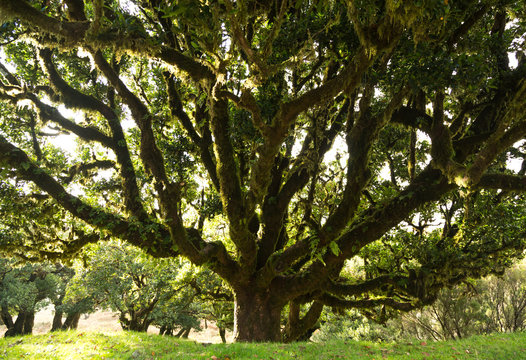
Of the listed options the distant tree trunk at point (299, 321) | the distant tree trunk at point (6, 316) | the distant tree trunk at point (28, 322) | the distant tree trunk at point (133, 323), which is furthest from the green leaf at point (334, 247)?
the distant tree trunk at point (28, 322)

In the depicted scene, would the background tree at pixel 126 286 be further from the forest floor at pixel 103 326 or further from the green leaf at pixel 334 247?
the forest floor at pixel 103 326

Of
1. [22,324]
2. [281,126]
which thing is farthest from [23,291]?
[281,126]

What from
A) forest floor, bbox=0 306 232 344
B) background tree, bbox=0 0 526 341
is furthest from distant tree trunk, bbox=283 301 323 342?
forest floor, bbox=0 306 232 344

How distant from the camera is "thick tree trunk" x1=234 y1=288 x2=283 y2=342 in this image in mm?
8753

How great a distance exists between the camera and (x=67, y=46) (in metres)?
5.25

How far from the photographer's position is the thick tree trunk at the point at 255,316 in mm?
8753

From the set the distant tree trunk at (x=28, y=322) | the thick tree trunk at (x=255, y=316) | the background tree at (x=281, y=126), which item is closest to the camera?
the background tree at (x=281, y=126)

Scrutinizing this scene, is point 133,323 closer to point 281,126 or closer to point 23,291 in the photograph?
point 23,291

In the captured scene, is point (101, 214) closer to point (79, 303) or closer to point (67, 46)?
point (67, 46)

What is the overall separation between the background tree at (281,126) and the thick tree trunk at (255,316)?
0.16 ft

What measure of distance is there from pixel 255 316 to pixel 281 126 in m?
6.38

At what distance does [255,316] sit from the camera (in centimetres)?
888

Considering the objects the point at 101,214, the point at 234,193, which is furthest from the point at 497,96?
the point at 101,214

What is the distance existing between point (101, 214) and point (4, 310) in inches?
1008
